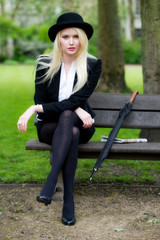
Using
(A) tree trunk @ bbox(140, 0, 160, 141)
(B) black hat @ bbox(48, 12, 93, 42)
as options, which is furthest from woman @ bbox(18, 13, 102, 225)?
(A) tree trunk @ bbox(140, 0, 160, 141)

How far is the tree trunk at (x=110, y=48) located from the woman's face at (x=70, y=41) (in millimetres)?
7823

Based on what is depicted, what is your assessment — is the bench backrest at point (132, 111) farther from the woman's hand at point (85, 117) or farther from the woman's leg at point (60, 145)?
the woman's leg at point (60, 145)

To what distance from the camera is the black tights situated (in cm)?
367

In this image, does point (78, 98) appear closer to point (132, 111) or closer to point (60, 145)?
point (60, 145)

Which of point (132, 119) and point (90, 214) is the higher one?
point (132, 119)

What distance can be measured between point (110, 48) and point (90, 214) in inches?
343

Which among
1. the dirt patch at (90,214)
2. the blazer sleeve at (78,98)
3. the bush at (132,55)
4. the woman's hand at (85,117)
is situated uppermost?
the blazer sleeve at (78,98)

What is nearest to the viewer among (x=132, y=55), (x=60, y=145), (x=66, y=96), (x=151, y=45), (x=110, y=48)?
(x=60, y=145)

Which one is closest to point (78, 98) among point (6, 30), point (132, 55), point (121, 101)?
point (121, 101)

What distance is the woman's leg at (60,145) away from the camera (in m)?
3.60

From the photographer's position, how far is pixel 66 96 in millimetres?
4168

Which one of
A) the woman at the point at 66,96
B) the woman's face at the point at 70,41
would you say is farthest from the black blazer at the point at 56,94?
the woman's face at the point at 70,41

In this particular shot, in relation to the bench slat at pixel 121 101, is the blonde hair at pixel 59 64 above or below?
above

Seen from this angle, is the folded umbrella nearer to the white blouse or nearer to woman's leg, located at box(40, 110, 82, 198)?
woman's leg, located at box(40, 110, 82, 198)
